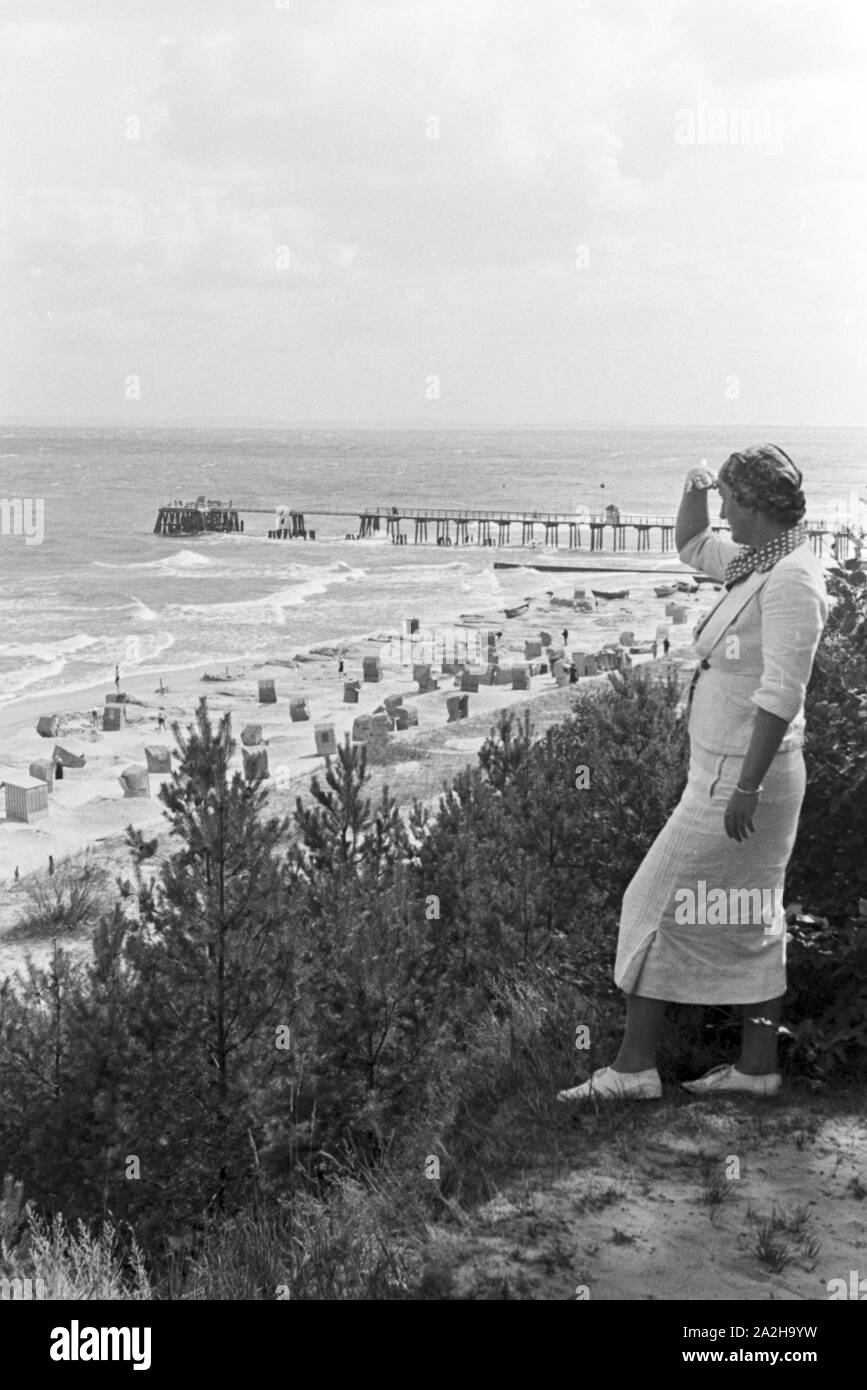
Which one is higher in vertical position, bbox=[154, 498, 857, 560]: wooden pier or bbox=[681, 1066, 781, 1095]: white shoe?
bbox=[154, 498, 857, 560]: wooden pier

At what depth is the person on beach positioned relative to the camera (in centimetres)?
354

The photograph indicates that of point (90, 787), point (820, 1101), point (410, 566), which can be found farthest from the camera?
point (410, 566)

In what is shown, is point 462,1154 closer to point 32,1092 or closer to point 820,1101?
point 820,1101

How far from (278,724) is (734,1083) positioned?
22.1m

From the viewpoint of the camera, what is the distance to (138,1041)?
5.50m

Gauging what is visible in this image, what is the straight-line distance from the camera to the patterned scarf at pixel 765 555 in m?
3.68

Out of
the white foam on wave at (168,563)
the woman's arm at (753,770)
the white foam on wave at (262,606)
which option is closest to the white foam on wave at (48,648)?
the white foam on wave at (262,606)

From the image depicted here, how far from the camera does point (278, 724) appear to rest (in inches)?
1017

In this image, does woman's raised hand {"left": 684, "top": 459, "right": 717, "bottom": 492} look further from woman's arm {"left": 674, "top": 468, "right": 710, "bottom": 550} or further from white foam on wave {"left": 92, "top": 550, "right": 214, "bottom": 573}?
white foam on wave {"left": 92, "top": 550, "right": 214, "bottom": 573}

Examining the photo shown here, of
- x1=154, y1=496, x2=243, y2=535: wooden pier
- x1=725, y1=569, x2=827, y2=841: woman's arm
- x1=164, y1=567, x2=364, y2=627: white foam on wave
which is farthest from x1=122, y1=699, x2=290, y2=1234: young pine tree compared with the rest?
x1=154, y1=496, x2=243, y2=535: wooden pier

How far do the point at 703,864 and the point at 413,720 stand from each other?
2014 centimetres

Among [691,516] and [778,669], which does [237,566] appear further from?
[778,669]

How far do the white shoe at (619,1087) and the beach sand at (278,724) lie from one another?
26.8 feet
